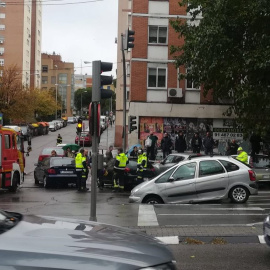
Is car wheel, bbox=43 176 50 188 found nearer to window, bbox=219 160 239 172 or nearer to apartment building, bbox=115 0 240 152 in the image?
window, bbox=219 160 239 172

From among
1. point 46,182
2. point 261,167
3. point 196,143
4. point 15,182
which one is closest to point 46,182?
point 46,182

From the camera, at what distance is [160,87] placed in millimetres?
36188

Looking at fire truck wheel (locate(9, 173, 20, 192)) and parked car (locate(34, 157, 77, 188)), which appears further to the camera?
parked car (locate(34, 157, 77, 188))

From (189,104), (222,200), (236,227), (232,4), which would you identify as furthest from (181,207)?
(189,104)

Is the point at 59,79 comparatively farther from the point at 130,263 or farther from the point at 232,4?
the point at 130,263

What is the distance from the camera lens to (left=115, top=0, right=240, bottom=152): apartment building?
3591 cm

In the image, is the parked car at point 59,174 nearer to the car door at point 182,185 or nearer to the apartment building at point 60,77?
the car door at point 182,185

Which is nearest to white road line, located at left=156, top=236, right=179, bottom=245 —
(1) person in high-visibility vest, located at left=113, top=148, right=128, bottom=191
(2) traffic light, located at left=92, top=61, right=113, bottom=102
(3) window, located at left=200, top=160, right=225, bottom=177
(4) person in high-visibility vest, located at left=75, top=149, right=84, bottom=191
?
(2) traffic light, located at left=92, top=61, right=113, bottom=102

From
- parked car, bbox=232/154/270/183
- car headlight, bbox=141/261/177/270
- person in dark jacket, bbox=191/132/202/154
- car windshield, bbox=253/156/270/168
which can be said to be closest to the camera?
car headlight, bbox=141/261/177/270

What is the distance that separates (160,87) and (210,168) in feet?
66.2

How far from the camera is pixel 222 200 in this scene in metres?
17.2

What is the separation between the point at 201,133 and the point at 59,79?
115m

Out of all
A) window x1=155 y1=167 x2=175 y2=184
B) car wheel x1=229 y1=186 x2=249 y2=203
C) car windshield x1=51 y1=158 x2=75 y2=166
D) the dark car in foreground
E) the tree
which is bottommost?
car wheel x1=229 y1=186 x2=249 y2=203

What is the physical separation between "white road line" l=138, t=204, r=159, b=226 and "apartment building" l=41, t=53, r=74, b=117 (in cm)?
11907
